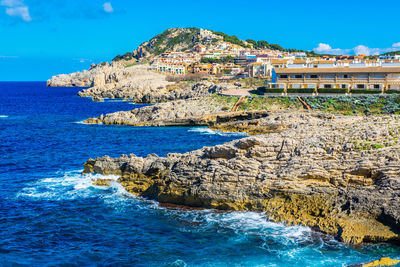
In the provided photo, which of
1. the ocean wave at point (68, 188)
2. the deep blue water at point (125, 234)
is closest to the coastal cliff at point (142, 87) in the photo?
the ocean wave at point (68, 188)

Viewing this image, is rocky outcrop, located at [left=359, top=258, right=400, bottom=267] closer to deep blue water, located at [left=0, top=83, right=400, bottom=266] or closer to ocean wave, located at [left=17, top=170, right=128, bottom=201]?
deep blue water, located at [left=0, top=83, right=400, bottom=266]

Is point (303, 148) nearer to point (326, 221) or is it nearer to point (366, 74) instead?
point (326, 221)

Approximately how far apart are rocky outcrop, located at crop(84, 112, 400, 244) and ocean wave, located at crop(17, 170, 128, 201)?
1.88m

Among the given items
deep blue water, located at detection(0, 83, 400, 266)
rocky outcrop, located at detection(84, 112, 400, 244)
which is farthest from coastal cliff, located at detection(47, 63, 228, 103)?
rocky outcrop, located at detection(84, 112, 400, 244)

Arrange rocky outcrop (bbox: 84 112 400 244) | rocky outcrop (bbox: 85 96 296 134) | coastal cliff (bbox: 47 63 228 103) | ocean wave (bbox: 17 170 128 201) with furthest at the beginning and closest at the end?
1. coastal cliff (bbox: 47 63 228 103)
2. rocky outcrop (bbox: 85 96 296 134)
3. ocean wave (bbox: 17 170 128 201)
4. rocky outcrop (bbox: 84 112 400 244)

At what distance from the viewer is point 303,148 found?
2856 centimetres

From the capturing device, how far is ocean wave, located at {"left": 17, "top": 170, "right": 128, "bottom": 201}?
3234cm

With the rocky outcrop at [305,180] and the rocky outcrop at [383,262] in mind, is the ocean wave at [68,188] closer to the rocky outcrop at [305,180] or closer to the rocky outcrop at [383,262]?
the rocky outcrop at [305,180]

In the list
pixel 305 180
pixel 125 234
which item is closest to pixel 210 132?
pixel 305 180

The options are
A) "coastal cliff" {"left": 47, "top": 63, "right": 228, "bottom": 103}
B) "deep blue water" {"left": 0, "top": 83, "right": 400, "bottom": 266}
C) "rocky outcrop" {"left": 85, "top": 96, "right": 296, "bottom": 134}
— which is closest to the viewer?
"deep blue water" {"left": 0, "top": 83, "right": 400, "bottom": 266}

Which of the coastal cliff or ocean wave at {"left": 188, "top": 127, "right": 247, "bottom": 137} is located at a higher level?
the coastal cliff

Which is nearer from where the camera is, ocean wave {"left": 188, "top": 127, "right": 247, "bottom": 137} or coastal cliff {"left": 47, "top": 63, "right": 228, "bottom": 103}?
ocean wave {"left": 188, "top": 127, "right": 247, "bottom": 137}

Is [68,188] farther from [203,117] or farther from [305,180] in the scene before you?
[203,117]

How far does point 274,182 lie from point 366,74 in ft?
182
